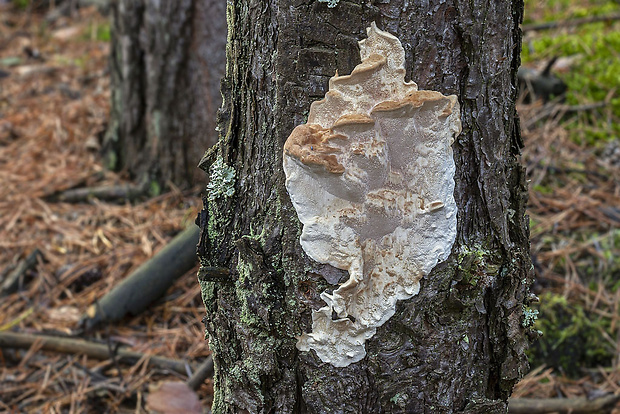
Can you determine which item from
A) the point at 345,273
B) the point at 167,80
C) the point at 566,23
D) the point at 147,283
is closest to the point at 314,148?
the point at 345,273

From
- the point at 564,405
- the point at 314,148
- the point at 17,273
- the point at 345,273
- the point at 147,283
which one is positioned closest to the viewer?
the point at 314,148

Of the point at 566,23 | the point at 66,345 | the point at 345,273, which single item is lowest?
the point at 66,345

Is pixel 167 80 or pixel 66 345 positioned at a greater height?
pixel 167 80

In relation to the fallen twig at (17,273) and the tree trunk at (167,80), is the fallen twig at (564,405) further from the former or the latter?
the fallen twig at (17,273)

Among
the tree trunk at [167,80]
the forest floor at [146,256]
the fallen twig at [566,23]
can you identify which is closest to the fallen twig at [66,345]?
the forest floor at [146,256]

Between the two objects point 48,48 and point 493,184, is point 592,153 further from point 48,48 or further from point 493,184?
point 48,48

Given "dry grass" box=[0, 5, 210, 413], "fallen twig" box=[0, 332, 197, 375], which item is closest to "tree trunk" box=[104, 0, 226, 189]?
"dry grass" box=[0, 5, 210, 413]

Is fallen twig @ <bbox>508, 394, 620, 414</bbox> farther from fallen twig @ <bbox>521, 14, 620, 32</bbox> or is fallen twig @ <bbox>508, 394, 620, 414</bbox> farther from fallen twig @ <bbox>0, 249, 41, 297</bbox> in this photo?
fallen twig @ <bbox>521, 14, 620, 32</bbox>

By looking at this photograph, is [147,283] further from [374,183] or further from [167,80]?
[374,183]
